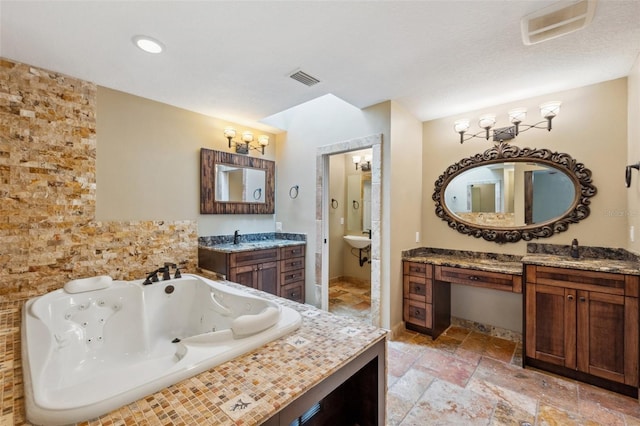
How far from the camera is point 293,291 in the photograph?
3.62m

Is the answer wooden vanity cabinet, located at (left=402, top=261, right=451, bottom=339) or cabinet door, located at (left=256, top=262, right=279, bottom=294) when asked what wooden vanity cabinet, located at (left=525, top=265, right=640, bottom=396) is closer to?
wooden vanity cabinet, located at (left=402, top=261, right=451, bottom=339)

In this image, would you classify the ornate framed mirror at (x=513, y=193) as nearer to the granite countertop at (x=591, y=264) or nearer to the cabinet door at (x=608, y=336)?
the granite countertop at (x=591, y=264)

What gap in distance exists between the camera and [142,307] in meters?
2.30

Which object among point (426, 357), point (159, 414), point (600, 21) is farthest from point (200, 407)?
point (600, 21)

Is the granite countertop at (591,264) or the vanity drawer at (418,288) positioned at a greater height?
the granite countertop at (591,264)

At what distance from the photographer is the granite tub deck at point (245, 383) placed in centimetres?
93

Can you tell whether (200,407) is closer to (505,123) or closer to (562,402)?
(562,402)

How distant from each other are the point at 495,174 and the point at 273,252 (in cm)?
271

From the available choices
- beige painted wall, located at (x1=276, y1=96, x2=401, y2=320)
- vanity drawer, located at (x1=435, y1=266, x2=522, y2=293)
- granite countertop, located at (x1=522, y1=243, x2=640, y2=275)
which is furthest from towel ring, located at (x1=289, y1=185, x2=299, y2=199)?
granite countertop, located at (x1=522, y1=243, x2=640, y2=275)

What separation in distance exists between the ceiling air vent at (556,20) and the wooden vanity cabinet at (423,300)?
2.09 m

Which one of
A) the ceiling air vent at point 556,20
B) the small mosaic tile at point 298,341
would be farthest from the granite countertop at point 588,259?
the small mosaic tile at point 298,341

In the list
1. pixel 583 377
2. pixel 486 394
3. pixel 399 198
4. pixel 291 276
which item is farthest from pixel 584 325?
pixel 291 276

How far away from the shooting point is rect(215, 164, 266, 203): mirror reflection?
11.5 ft

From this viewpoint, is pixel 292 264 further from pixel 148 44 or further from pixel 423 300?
pixel 148 44
